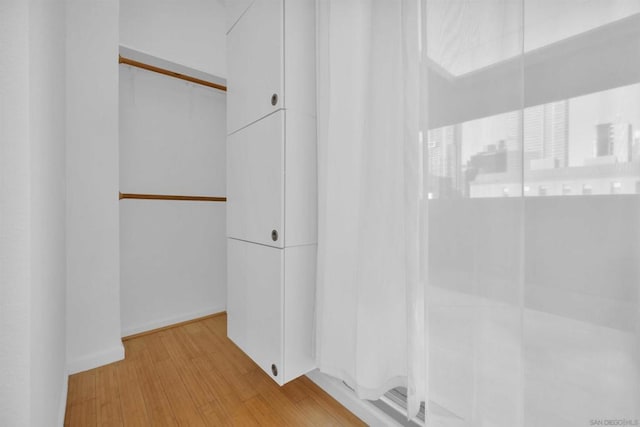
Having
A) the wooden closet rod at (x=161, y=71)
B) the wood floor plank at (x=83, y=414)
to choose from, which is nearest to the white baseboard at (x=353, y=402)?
the wood floor plank at (x=83, y=414)

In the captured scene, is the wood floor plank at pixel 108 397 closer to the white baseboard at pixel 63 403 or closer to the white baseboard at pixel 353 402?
the white baseboard at pixel 63 403

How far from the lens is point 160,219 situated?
167cm

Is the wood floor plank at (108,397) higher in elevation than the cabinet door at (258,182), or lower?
lower

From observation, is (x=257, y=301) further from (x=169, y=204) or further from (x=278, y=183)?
(x=169, y=204)

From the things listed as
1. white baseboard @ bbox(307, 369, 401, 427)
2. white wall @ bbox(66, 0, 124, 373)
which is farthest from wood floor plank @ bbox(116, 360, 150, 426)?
white baseboard @ bbox(307, 369, 401, 427)

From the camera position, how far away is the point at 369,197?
80 centimetres

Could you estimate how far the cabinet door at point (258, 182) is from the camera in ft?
2.86

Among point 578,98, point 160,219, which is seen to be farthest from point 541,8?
point 160,219


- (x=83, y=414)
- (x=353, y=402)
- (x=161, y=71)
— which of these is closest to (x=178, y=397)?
(x=83, y=414)

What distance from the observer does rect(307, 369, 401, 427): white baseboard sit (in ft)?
2.85

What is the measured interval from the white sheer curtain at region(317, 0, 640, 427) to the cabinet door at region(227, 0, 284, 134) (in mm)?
203

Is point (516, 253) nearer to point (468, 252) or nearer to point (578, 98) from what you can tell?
point (468, 252)

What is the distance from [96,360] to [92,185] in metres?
0.84

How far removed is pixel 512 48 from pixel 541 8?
73 millimetres
